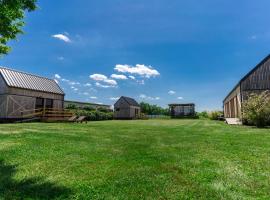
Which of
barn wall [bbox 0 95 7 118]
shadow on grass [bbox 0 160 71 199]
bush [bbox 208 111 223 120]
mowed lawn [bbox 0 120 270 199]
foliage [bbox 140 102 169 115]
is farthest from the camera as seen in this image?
foliage [bbox 140 102 169 115]

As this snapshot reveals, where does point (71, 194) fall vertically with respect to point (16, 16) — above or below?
below

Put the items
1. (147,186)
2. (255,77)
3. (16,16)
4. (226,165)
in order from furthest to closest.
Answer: (255,77) < (16,16) < (226,165) < (147,186)

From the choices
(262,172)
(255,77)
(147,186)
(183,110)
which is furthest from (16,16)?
(183,110)

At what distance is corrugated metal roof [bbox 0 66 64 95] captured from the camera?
27.4m

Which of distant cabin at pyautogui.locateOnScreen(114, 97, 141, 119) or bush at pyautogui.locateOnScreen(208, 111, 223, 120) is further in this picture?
distant cabin at pyautogui.locateOnScreen(114, 97, 141, 119)

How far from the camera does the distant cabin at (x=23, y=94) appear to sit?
26797mm

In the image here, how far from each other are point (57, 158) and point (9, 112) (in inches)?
888

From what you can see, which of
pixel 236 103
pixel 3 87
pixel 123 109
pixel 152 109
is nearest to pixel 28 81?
pixel 3 87

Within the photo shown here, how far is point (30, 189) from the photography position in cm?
503

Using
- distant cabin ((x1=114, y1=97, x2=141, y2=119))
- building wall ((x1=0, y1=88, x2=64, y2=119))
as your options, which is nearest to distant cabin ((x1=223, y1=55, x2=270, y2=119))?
building wall ((x1=0, y1=88, x2=64, y2=119))

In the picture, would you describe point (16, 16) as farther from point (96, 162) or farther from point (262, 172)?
point (262, 172)

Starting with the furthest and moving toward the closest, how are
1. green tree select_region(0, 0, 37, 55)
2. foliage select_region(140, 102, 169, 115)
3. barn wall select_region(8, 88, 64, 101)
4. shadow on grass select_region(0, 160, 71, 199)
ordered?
foliage select_region(140, 102, 169, 115), barn wall select_region(8, 88, 64, 101), green tree select_region(0, 0, 37, 55), shadow on grass select_region(0, 160, 71, 199)

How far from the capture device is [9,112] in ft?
88.3

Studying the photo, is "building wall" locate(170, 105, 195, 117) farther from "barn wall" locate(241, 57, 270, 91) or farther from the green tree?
the green tree
